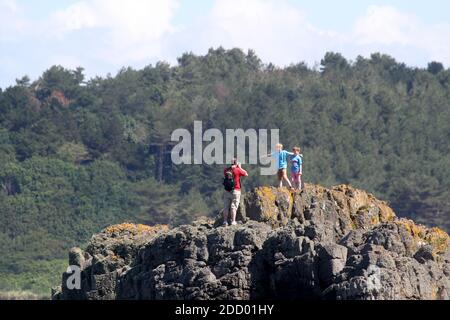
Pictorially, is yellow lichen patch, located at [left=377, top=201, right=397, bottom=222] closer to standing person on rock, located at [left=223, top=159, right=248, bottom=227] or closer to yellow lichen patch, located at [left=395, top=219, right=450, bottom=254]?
yellow lichen patch, located at [left=395, top=219, right=450, bottom=254]

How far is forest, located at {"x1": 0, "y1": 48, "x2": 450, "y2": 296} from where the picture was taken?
122m

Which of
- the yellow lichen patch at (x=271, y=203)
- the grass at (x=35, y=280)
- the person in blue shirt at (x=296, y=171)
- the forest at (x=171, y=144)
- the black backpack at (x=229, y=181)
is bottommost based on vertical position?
the yellow lichen patch at (x=271, y=203)

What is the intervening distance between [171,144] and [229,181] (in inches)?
4099

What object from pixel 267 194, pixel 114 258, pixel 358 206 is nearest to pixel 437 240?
pixel 358 206

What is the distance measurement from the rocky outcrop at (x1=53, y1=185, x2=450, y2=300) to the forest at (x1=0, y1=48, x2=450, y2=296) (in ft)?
207

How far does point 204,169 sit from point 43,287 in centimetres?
3275

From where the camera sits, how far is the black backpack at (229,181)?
128 feet

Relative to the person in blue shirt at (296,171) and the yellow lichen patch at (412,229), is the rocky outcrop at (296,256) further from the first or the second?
the person in blue shirt at (296,171)

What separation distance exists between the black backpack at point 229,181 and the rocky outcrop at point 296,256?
55 centimetres

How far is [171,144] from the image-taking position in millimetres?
143125

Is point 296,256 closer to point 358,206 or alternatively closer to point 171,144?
point 358,206

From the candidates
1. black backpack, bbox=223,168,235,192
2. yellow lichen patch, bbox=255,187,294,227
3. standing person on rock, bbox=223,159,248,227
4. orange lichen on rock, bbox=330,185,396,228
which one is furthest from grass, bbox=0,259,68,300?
yellow lichen patch, bbox=255,187,294,227

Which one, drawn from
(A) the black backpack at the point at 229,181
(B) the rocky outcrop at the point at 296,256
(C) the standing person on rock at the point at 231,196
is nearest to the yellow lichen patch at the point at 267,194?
(B) the rocky outcrop at the point at 296,256
